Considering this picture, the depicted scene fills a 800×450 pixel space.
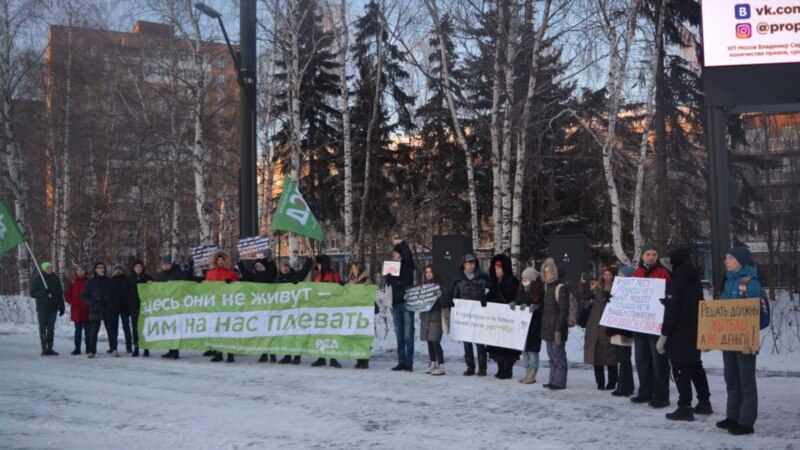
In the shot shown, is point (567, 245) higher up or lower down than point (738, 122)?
lower down

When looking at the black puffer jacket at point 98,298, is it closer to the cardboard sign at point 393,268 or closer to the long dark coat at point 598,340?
the cardboard sign at point 393,268

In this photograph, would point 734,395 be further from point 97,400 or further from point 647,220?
point 647,220

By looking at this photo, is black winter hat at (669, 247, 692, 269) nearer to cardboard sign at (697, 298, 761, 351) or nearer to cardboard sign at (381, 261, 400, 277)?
cardboard sign at (697, 298, 761, 351)

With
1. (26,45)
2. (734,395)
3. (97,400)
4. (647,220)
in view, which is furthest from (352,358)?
(26,45)

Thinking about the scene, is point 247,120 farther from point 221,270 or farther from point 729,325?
point 729,325

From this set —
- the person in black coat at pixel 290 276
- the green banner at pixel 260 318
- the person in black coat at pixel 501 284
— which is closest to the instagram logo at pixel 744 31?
the person in black coat at pixel 501 284

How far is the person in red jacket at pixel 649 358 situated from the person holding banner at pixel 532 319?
72.7 inches

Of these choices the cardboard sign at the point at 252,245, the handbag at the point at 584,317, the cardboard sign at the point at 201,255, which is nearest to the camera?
the handbag at the point at 584,317

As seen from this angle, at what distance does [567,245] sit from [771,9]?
11.6 m

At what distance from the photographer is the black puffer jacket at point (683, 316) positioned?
28.9 feet

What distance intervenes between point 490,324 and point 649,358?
2945 millimetres

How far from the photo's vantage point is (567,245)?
77.1ft

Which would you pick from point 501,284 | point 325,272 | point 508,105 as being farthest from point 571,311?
point 508,105

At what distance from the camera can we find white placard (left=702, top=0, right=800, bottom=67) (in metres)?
12.4
